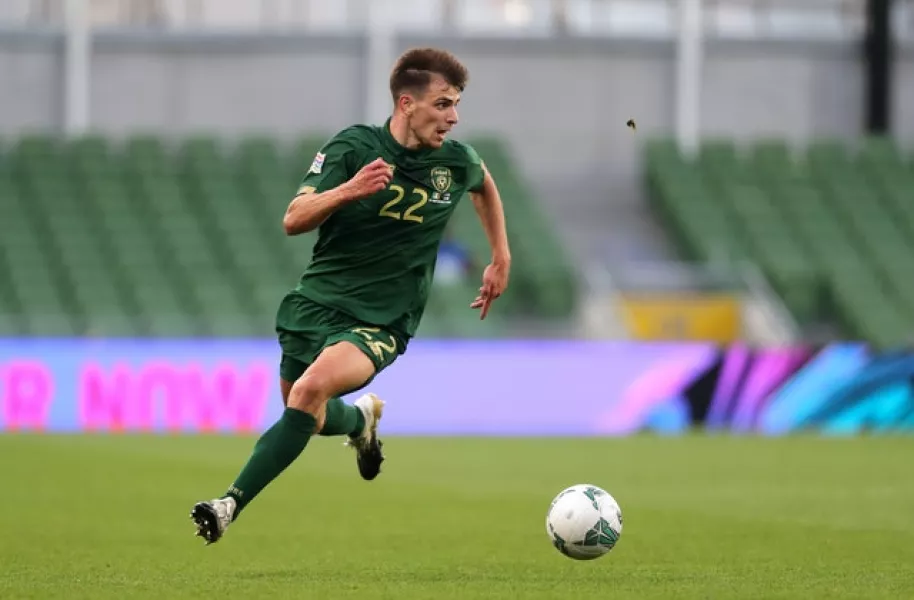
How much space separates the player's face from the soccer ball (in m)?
1.63

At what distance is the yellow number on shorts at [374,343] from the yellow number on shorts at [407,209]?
49 centimetres

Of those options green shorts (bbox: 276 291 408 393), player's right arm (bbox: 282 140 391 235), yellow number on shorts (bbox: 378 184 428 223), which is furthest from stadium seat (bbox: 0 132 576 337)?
player's right arm (bbox: 282 140 391 235)

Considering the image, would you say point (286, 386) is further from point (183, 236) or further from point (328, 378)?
point (183, 236)

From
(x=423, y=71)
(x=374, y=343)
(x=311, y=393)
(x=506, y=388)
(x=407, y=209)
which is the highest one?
(x=423, y=71)

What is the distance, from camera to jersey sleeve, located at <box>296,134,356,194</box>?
7082 millimetres

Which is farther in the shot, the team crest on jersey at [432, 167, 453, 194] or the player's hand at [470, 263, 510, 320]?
the player's hand at [470, 263, 510, 320]

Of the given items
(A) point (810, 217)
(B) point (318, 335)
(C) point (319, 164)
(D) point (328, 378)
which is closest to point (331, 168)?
(C) point (319, 164)

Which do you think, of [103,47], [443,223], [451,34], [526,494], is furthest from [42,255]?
[443,223]

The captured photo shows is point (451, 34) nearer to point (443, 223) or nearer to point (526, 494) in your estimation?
point (526, 494)

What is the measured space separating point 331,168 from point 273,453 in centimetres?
120

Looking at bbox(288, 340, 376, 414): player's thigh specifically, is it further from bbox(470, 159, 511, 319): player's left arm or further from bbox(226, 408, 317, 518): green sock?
bbox(470, 159, 511, 319): player's left arm

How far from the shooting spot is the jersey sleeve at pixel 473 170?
7.65 metres

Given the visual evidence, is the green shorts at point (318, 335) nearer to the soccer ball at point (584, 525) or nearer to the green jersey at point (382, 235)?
the green jersey at point (382, 235)

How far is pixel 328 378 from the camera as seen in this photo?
6934 mm
